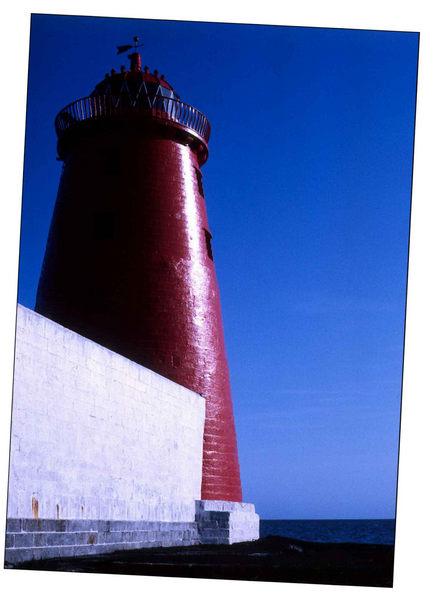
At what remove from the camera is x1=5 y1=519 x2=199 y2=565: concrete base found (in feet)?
24.2

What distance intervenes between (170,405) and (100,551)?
3146 millimetres

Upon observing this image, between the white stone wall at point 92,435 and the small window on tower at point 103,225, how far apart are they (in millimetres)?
2700

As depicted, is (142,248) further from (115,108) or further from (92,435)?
(92,435)

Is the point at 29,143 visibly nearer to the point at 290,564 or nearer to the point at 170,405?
the point at 170,405

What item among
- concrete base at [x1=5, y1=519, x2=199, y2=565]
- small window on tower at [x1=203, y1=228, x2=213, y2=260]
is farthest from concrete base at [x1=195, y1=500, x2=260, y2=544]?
small window on tower at [x1=203, y1=228, x2=213, y2=260]

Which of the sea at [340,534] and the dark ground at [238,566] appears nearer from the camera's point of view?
the dark ground at [238,566]

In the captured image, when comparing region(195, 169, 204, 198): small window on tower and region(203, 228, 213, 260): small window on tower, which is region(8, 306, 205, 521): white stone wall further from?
region(195, 169, 204, 198): small window on tower

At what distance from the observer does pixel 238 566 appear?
26.3 feet

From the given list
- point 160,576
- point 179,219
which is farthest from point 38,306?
point 160,576

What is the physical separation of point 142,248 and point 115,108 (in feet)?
7.84

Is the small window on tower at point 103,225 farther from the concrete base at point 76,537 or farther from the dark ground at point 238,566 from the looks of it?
the dark ground at point 238,566

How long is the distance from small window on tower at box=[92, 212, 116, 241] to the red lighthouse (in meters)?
0.02

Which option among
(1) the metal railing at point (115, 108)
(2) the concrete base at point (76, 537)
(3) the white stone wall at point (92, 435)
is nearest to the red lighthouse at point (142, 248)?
(1) the metal railing at point (115, 108)

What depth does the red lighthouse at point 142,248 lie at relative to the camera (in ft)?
41.5
